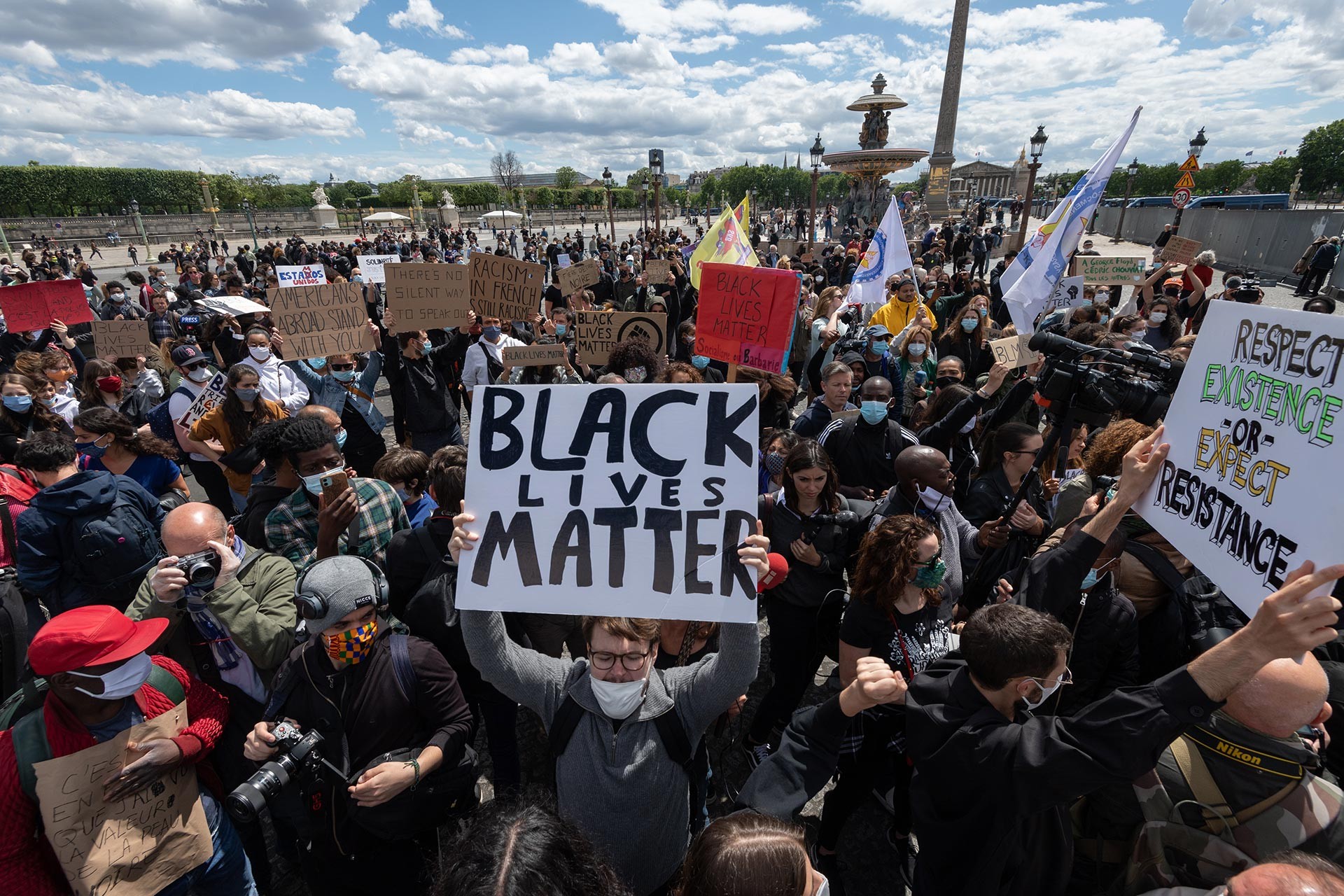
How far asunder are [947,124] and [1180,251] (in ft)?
147

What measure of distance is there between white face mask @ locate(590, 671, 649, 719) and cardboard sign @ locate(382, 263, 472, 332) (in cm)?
495

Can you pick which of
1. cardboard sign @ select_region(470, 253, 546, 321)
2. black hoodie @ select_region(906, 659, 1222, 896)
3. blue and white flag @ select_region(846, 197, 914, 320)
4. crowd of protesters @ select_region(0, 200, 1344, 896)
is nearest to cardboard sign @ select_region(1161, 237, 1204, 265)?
blue and white flag @ select_region(846, 197, 914, 320)

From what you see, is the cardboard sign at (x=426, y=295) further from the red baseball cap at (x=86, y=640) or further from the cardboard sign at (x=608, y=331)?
the red baseball cap at (x=86, y=640)

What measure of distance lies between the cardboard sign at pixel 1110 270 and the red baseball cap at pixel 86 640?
441 inches

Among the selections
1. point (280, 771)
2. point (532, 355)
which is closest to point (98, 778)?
point (280, 771)

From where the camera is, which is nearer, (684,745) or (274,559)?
(684,745)

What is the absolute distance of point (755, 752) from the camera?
3.78 meters

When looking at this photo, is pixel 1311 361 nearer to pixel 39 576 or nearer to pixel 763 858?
pixel 763 858

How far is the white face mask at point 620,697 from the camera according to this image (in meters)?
Answer: 2.16

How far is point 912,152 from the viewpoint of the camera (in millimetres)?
45062

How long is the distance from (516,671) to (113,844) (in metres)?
1.49

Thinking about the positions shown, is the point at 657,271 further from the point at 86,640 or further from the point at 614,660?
the point at 86,640

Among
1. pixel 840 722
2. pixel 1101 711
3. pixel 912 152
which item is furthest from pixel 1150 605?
pixel 912 152

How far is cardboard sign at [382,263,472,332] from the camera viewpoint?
5.99m
